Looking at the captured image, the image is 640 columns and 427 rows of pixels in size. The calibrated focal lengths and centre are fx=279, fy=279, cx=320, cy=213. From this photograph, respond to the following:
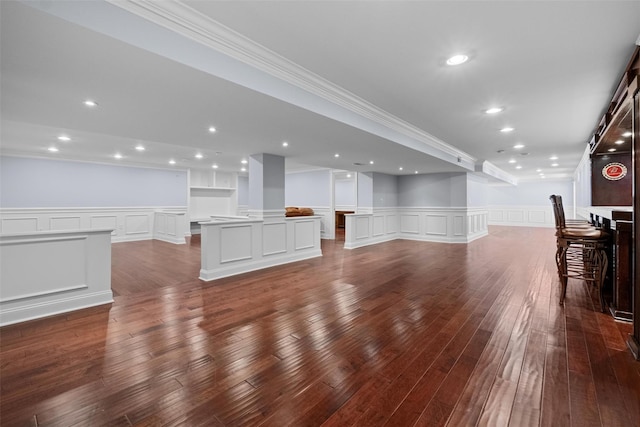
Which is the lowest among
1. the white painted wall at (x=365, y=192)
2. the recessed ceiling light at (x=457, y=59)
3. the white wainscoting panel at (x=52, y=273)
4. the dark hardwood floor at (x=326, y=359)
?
the dark hardwood floor at (x=326, y=359)

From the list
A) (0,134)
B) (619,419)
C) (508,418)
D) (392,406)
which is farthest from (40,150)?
(619,419)

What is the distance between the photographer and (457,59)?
237 cm

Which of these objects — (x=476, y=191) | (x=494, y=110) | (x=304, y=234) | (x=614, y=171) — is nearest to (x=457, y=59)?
(x=494, y=110)

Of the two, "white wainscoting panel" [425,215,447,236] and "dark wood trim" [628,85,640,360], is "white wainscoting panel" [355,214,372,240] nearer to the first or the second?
"white wainscoting panel" [425,215,447,236]

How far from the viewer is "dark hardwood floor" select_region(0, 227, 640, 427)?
59.2 inches

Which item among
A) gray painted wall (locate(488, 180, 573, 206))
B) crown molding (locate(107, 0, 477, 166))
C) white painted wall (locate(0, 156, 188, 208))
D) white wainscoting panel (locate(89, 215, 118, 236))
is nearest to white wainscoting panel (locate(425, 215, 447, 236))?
crown molding (locate(107, 0, 477, 166))

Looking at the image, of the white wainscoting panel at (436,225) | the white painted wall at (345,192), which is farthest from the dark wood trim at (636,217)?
the white painted wall at (345,192)

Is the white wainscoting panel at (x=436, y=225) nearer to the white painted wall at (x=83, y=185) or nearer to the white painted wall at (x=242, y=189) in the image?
the white painted wall at (x=242, y=189)

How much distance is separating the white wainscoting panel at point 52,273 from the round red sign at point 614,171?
7.72 metres

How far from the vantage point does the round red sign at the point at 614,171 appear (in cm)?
468

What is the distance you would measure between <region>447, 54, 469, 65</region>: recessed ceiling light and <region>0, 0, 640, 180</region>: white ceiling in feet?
0.21

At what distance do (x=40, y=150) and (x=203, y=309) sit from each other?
6.58 meters

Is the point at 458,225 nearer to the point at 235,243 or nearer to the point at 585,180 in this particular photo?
the point at 585,180

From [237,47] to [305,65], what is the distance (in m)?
0.62
